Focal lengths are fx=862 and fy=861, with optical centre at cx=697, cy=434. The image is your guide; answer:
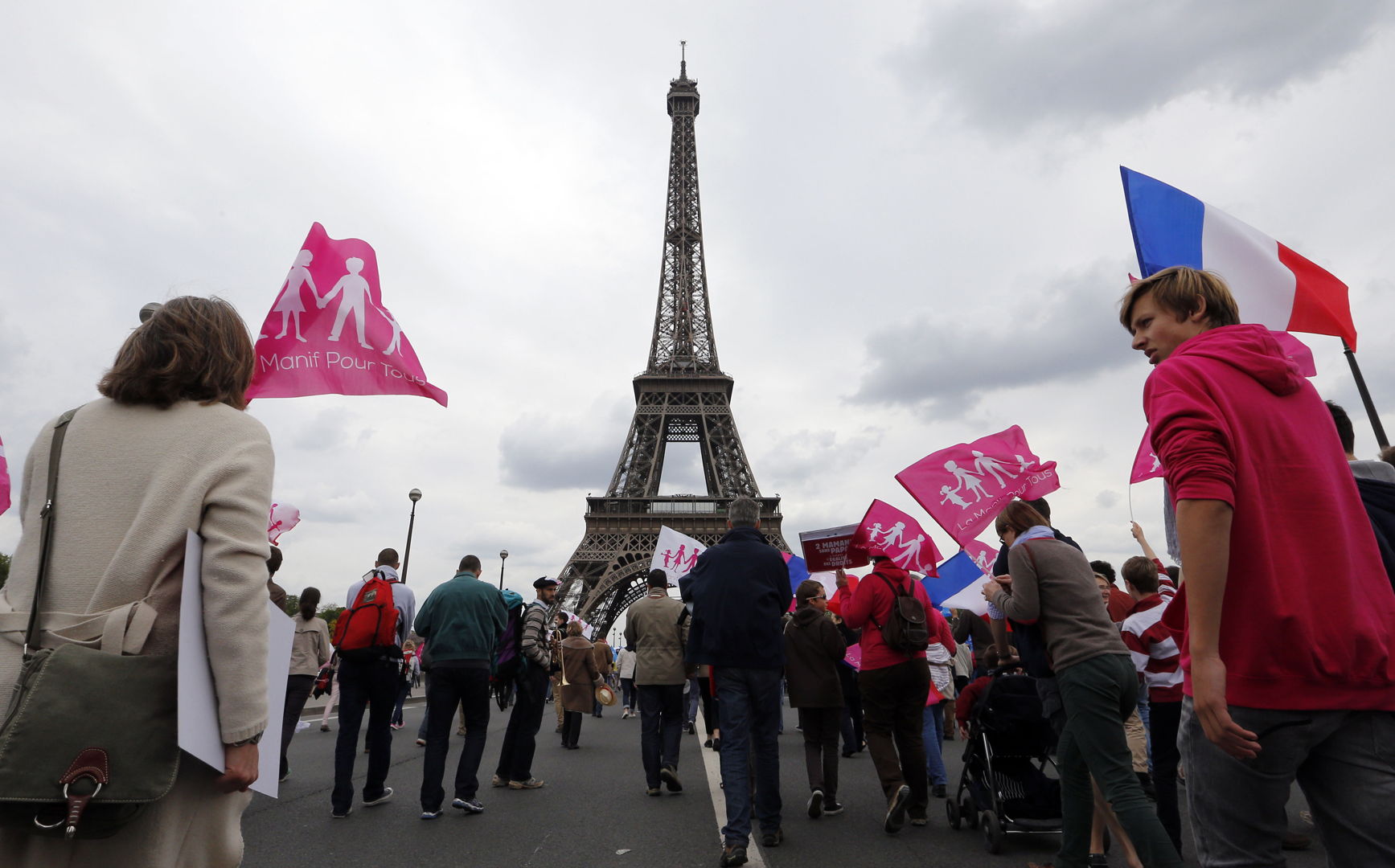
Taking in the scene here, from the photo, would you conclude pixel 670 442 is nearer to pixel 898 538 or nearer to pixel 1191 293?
pixel 898 538

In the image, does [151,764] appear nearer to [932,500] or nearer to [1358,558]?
[1358,558]

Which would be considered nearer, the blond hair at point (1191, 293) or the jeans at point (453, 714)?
the blond hair at point (1191, 293)

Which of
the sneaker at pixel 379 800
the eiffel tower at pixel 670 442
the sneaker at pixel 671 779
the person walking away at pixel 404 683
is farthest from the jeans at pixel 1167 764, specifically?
the eiffel tower at pixel 670 442

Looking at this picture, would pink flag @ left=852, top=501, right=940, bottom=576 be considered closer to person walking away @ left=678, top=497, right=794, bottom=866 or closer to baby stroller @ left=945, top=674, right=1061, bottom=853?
baby stroller @ left=945, top=674, right=1061, bottom=853

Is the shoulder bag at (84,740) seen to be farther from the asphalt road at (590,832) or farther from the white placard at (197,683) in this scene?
the asphalt road at (590,832)

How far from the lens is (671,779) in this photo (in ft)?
23.6

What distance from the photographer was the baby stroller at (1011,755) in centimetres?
524

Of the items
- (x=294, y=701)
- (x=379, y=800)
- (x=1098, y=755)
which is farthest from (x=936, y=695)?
(x=294, y=701)

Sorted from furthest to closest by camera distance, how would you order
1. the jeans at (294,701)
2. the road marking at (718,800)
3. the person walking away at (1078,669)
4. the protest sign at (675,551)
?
the protest sign at (675,551), the jeans at (294,701), the road marking at (718,800), the person walking away at (1078,669)

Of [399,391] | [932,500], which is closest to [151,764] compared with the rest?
[399,391]

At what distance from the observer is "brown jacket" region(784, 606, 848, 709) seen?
249 inches

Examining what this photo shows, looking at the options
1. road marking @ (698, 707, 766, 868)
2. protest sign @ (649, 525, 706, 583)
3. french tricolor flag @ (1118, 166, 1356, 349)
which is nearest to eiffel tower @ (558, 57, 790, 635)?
protest sign @ (649, 525, 706, 583)

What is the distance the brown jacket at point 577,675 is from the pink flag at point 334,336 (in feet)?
19.9

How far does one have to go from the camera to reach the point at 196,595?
1.92 m
